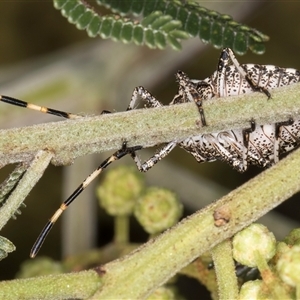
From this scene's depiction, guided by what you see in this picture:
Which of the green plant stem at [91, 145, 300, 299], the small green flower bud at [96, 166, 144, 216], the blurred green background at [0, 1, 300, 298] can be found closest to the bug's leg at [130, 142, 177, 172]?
the small green flower bud at [96, 166, 144, 216]

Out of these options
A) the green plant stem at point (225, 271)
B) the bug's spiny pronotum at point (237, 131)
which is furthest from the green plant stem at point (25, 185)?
the green plant stem at point (225, 271)

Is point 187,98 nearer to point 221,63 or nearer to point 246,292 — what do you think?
point 221,63

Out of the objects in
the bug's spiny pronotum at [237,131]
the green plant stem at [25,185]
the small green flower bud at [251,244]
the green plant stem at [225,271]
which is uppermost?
the bug's spiny pronotum at [237,131]

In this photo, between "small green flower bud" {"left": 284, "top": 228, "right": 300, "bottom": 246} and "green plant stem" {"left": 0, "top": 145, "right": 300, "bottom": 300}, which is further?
"small green flower bud" {"left": 284, "top": 228, "right": 300, "bottom": 246}

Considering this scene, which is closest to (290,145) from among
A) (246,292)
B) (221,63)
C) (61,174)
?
(221,63)

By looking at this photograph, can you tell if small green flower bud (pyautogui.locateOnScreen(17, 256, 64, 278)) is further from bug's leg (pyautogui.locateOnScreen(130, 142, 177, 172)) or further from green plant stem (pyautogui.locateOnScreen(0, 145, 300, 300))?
green plant stem (pyautogui.locateOnScreen(0, 145, 300, 300))

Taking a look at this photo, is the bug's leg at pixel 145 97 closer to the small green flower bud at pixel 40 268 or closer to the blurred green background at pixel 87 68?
the small green flower bud at pixel 40 268
